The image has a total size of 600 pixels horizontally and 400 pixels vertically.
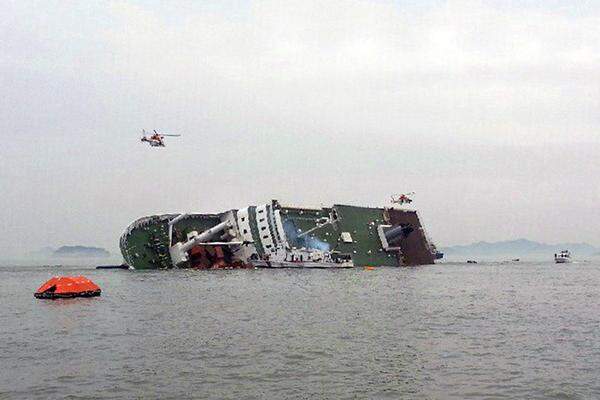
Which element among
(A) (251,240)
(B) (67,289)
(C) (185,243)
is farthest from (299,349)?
(A) (251,240)

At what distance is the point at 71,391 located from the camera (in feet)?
74.7

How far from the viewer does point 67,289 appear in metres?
65.3

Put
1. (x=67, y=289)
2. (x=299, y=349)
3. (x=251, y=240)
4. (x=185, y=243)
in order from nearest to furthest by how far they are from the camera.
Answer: (x=299, y=349), (x=67, y=289), (x=185, y=243), (x=251, y=240)

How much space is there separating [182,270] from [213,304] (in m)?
70.9

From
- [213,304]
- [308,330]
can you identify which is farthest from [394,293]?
[308,330]

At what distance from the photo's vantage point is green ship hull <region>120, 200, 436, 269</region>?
128 meters

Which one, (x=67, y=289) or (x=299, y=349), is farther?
(x=67, y=289)

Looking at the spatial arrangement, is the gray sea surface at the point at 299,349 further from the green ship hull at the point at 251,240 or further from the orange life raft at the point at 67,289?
the green ship hull at the point at 251,240

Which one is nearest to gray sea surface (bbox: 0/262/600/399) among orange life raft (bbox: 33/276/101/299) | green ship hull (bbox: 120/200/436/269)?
orange life raft (bbox: 33/276/101/299)

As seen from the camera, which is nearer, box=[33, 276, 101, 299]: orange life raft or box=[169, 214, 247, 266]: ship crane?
box=[33, 276, 101, 299]: orange life raft

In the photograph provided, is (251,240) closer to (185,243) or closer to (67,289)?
(185,243)

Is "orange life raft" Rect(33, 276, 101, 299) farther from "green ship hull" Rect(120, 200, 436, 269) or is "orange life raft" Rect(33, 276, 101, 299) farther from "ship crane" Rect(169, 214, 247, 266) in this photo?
"green ship hull" Rect(120, 200, 436, 269)

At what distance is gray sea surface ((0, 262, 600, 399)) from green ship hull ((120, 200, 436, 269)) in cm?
6835

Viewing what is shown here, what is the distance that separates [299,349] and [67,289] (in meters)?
42.3
